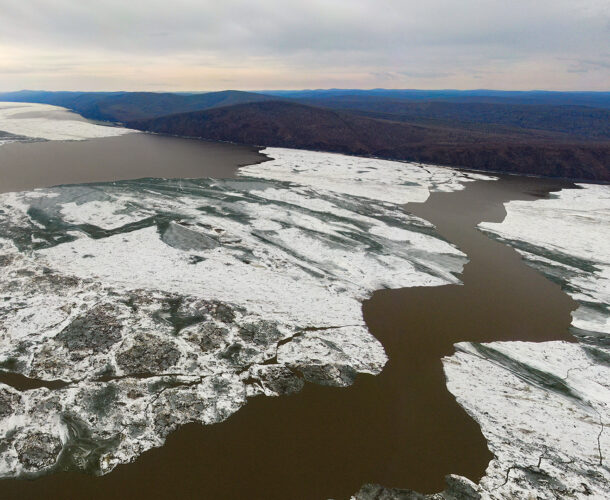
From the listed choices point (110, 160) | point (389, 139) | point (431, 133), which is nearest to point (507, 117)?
point (431, 133)

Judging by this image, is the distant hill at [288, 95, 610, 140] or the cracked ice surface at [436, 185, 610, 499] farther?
the distant hill at [288, 95, 610, 140]

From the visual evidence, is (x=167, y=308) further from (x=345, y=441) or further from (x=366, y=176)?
(x=366, y=176)

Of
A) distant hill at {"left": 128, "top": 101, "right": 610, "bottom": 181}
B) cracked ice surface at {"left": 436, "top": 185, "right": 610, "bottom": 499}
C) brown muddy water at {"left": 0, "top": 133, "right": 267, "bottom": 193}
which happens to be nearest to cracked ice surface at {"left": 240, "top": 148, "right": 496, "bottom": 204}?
brown muddy water at {"left": 0, "top": 133, "right": 267, "bottom": 193}

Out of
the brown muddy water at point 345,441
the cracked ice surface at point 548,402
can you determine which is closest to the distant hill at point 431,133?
the cracked ice surface at point 548,402

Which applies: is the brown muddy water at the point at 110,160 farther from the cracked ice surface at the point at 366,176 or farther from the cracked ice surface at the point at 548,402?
the cracked ice surface at the point at 548,402

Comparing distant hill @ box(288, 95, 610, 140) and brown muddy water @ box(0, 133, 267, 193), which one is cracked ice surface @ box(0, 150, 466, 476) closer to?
brown muddy water @ box(0, 133, 267, 193)
